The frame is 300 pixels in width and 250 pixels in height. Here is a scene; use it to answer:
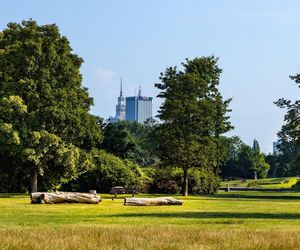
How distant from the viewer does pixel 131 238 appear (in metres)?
13.0

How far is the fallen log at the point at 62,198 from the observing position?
3494 cm

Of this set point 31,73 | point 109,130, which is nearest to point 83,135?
point 31,73

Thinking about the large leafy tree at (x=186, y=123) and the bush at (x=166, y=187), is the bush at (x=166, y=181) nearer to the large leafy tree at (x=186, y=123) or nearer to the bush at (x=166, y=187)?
the bush at (x=166, y=187)

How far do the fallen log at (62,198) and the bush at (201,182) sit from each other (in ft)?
105

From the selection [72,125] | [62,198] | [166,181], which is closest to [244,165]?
[166,181]

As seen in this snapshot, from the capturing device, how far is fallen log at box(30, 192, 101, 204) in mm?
34938

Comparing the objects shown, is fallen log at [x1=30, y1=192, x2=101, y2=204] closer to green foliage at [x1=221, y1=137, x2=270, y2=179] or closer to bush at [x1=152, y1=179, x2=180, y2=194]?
bush at [x1=152, y1=179, x2=180, y2=194]

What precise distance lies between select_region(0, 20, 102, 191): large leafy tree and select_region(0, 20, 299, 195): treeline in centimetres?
8

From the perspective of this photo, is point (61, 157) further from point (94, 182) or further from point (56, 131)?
point (94, 182)

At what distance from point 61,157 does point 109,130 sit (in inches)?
1539

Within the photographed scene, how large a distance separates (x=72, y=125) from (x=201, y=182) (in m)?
23.7

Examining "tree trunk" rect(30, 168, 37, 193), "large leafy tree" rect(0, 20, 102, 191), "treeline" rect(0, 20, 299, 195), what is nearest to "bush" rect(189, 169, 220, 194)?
"treeline" rect(0, 20, 299, 195)

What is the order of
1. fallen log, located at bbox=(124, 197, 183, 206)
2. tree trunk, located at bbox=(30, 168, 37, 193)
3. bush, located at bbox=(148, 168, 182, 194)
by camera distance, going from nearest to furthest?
fallen log, located at bbox=(124, 197, 183, 206) < tree trunk, located at bbox=(30, 168, 37, 193) < bush, located at bbox=(148, 168, 182, 194)

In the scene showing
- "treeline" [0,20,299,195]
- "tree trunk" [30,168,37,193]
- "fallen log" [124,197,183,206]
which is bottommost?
"fallen log" [124,197,183,206]
